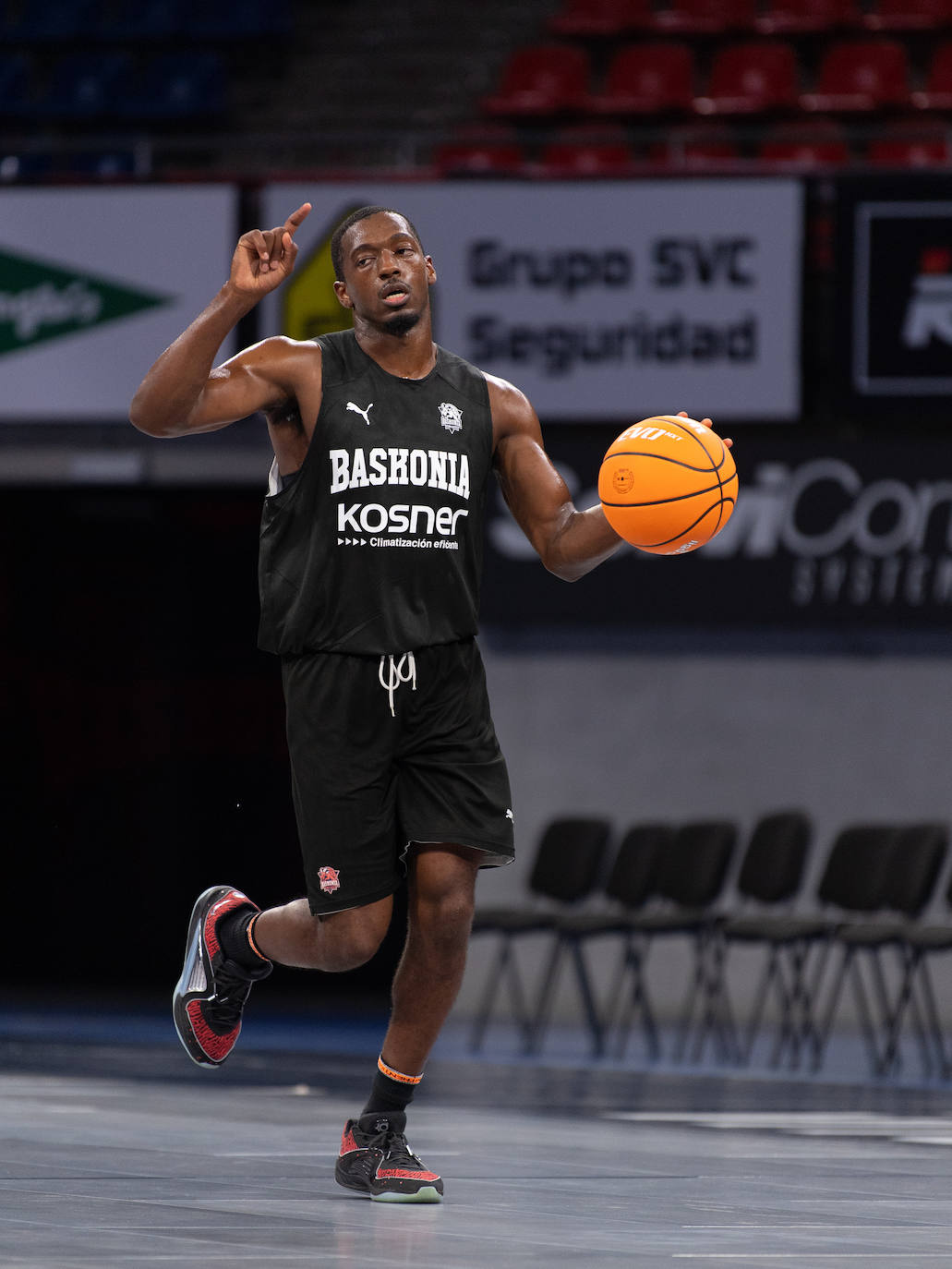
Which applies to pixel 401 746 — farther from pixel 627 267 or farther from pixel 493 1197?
pixel 627 267

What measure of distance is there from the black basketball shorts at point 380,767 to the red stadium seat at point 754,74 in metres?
8.87

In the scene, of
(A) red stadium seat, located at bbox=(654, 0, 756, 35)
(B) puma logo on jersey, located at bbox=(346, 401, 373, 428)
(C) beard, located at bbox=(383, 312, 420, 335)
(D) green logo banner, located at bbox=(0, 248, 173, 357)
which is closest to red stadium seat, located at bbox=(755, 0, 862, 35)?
(A) red stadium seat, located at bbox=(654, 0, 756, 35)

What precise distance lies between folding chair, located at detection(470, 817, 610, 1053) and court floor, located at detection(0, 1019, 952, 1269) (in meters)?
1.71

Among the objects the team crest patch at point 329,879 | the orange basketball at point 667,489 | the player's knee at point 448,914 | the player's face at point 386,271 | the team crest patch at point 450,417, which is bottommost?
the player's knee at point 448,914

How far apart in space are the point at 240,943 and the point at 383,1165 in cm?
62

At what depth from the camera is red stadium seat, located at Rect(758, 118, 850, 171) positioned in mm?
10469

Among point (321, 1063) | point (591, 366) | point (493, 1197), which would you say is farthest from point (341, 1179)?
point (591, 366)

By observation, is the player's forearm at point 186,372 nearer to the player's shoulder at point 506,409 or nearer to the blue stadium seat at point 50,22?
the player's shoulder at point 506,409

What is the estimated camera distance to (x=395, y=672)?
451 cm

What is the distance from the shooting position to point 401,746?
15.0 ft

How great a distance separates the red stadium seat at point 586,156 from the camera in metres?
10.7

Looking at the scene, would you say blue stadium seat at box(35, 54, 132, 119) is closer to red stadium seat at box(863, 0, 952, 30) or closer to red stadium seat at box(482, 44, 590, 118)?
red stadium seat at box(482, 44, 590, 118)

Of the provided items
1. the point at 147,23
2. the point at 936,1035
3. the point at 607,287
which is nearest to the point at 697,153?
the point at 607,287

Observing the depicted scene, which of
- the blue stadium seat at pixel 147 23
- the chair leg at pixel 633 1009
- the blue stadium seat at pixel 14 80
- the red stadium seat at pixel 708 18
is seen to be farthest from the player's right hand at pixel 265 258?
the blue stadium seat at pixel 147 23
